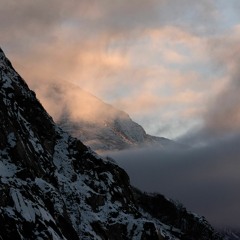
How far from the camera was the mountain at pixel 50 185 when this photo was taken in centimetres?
9838

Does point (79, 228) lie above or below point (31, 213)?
above

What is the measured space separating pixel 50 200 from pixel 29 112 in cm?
3773

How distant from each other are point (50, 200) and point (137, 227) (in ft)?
108

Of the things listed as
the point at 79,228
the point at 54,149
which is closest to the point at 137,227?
the point at 79,228

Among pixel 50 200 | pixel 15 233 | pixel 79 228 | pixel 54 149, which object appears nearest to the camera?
pixel 15 233

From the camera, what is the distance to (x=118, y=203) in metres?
151

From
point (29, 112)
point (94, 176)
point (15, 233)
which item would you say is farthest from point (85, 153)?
point (15, 233)

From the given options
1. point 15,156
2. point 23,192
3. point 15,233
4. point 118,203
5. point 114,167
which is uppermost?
point 114,167

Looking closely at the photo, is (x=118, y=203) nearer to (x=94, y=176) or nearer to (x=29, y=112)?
(x=94, y=176)

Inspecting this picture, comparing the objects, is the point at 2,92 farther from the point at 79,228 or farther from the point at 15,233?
the point at 15,233

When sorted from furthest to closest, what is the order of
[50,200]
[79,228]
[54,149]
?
1. [54,149]
2. [79,228]
3. [50,200]

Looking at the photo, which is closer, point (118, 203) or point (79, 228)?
point (79, 228)

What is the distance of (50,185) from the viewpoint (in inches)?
4702

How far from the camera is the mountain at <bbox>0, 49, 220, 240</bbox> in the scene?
98375 millimetres
